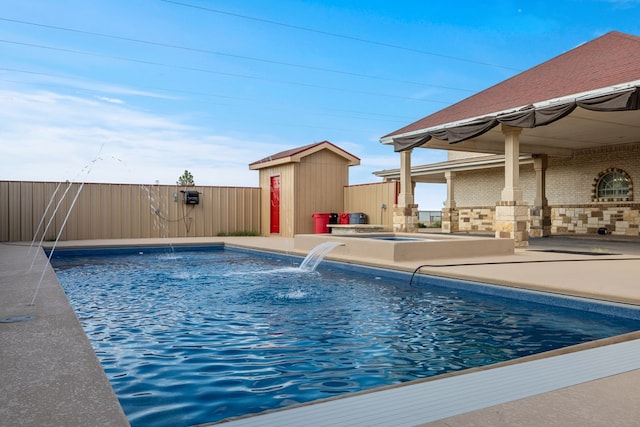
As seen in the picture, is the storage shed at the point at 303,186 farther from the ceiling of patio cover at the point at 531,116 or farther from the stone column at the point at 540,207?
the stone column at the point at 540,207

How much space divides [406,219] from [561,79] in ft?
15.7

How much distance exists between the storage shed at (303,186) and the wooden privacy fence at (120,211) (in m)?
0.88

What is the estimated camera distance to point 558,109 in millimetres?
8719

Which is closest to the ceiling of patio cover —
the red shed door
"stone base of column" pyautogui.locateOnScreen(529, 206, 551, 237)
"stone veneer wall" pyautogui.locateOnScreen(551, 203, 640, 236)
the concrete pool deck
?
the concrete pool deck

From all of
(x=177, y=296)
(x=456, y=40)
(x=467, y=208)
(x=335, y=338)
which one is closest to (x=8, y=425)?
(x=335, y=338)

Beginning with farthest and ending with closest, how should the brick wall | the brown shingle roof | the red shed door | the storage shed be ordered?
the red shed door < the storage shed < the brick wall < the brown shingle roof

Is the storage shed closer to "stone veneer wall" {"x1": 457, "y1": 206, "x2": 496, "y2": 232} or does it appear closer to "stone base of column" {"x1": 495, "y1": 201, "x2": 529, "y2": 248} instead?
"stone veneer wall" {"x1": 457, "y1": 206, "x2": 496, "y2": 232}

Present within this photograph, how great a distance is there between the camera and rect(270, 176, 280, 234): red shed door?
633 inches

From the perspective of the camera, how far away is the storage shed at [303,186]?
15242mm

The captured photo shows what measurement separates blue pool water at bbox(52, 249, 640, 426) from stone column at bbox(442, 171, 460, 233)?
38.7 ft

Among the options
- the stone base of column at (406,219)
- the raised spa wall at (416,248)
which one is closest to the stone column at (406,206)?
the stone base of column at (406,219)

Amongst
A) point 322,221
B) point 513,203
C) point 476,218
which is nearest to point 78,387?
point 513,203

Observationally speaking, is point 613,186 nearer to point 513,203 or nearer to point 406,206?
point 513,203

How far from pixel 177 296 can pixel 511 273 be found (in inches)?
163
